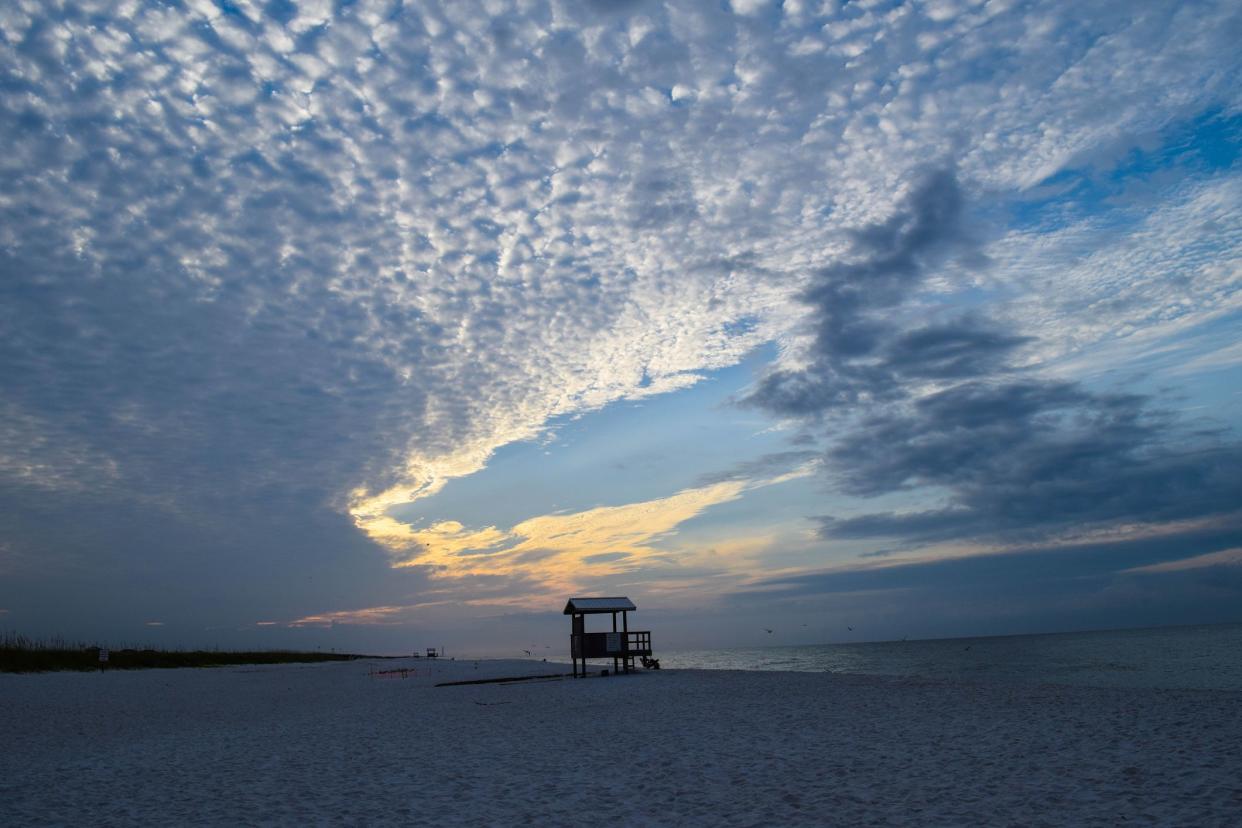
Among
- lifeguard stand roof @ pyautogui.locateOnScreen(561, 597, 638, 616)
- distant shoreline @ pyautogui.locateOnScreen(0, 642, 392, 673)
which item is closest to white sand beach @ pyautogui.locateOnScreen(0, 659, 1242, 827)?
lifeguard stand roof @ pyautogui.locateOnScreen(561, 597, 638, 616)

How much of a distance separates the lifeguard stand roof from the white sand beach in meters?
10.1

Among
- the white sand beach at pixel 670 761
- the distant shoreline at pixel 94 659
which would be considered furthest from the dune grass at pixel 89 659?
the white sand beach at pixel 670 761

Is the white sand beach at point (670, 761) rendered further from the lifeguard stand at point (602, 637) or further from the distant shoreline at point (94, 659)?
the distant shoreline at point (94, 659)

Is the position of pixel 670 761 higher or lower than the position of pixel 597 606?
lower

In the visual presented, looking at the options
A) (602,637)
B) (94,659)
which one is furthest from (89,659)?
(602,637)

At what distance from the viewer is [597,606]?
3136cm

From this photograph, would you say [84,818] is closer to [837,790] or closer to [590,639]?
[837,790]

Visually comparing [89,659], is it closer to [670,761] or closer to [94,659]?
[94,659]

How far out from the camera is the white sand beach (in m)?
8.54

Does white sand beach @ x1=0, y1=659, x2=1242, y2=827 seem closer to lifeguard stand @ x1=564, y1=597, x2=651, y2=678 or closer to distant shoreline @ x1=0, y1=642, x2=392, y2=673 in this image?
lifeguard stand @ x1=564, y1=597, x2=651, y2=678

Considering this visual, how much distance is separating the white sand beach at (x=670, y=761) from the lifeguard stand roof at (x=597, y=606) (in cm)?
1013

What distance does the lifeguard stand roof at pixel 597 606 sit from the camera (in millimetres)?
31241

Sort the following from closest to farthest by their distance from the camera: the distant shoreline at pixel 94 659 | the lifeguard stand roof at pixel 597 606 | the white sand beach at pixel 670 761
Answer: the white sand beach at pixel 670 761 < the lifeguard stand roof at pixel 597 606 < the distant shoreline at pixel 94 659

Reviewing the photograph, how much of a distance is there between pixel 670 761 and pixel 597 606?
20.1 metres
